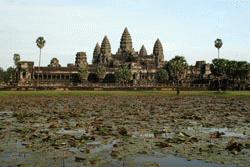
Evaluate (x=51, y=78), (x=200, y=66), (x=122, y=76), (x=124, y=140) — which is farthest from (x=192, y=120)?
(x=200, y=66)

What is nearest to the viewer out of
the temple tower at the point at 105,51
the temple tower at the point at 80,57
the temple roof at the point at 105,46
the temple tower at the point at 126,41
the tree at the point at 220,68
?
the tree at the point at 220,68

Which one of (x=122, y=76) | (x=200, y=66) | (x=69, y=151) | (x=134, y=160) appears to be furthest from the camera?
(x=200, y=66)

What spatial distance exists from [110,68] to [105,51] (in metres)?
24.0

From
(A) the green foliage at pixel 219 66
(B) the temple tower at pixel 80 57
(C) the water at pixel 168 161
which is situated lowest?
(C) the water at pixel 168 161

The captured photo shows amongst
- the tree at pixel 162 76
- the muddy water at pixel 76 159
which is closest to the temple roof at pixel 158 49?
the tree at pixel 162 76

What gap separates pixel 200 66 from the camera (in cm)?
16988

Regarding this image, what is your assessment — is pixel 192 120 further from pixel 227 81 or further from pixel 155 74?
pixel 155 74

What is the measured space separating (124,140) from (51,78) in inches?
5706

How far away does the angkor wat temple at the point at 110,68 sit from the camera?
151125 millimetres

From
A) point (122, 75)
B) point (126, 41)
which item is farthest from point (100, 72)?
point (126, 41)

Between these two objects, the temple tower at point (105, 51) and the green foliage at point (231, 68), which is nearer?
the green foliage at point (231, 68)

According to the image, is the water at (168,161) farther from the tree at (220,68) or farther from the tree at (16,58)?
the tree at (16,58)

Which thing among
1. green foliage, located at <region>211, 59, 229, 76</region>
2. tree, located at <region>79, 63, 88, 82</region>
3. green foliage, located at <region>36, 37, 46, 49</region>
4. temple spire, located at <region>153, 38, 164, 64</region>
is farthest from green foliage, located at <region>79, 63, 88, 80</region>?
temple spire, located at <region>153, 38, 164, 64</region>

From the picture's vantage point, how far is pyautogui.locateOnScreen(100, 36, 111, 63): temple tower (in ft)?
601
